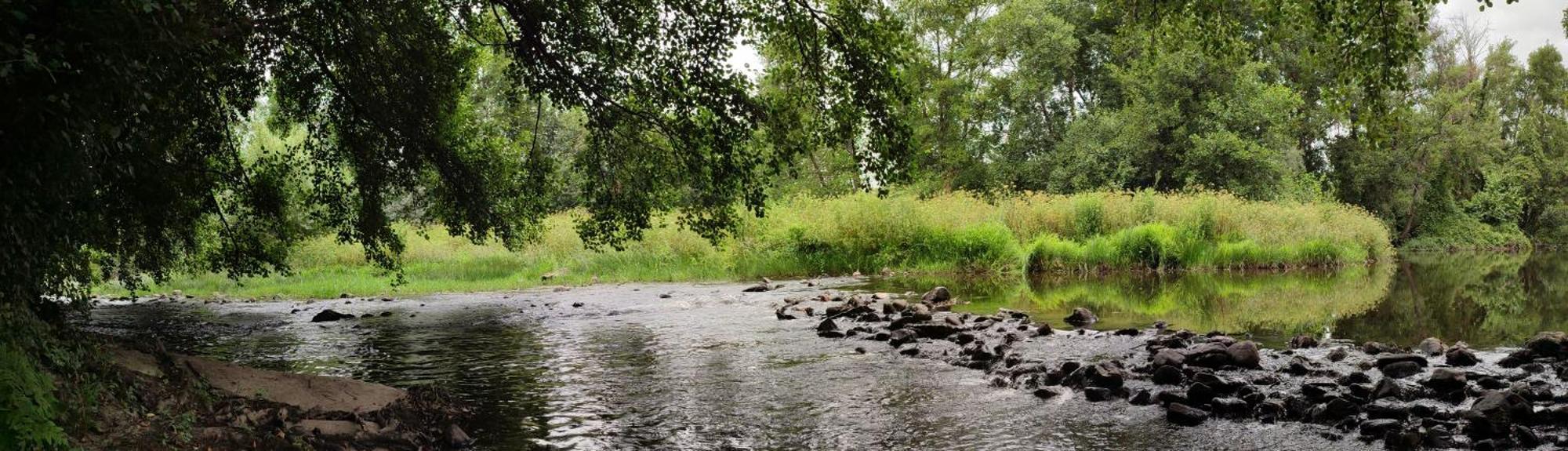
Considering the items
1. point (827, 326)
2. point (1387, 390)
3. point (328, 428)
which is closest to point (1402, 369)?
point (1387, 390)

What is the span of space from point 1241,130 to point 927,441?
36691 millimetres

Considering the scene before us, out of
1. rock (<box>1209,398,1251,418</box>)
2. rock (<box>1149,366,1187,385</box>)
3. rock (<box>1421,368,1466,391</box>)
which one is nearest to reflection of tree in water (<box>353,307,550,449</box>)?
rock (<box>1209,398,1251,418</box>)

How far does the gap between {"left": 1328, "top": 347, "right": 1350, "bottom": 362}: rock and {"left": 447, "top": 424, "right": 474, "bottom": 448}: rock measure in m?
7.48

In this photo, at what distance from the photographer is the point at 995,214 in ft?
83.6

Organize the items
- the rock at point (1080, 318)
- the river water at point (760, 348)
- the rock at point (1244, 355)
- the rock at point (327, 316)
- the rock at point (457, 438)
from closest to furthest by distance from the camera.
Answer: the rock at point (457, 438) → the river water at point (760, 348) → the rock at point (1244, 355) → the rock at point (1080, 318) → the rock at point (327, 316)

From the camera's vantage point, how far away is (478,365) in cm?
1001

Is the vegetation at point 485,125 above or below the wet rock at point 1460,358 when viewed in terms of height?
above

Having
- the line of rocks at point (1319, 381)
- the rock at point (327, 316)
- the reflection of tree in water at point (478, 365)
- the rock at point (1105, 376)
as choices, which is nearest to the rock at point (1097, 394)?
the line of rocks at point (1319, 381)

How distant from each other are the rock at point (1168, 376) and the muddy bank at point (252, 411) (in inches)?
217

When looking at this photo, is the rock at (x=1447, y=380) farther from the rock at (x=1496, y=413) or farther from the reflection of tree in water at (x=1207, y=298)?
the reflection of tree in water at (x=1207, y=298)

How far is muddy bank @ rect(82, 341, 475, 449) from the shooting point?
5301mm

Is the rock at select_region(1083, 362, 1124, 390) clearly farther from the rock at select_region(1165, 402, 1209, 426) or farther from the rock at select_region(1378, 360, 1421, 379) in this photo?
the rock at select_region(1378, 360, 1421, 379)

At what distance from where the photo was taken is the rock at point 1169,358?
802cm

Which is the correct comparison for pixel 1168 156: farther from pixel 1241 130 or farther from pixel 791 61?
pixel 791 61
